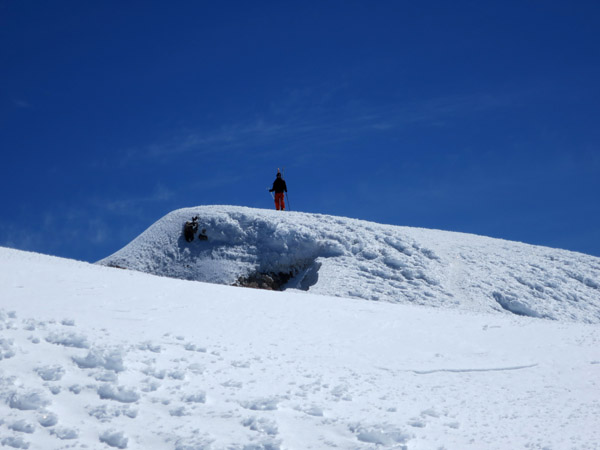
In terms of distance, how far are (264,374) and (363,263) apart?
10.8m

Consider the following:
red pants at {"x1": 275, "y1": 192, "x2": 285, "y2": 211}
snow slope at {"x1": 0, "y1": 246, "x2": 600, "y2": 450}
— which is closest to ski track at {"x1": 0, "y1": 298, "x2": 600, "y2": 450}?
snow slope at {"x1": 0, "y1": 246, "x2": 600, "y2": 450}

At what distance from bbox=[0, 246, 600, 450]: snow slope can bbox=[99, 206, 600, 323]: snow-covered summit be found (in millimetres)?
5738

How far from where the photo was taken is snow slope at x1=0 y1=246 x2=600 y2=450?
5.51 meters

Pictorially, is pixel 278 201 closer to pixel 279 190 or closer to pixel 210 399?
pixel 279 190

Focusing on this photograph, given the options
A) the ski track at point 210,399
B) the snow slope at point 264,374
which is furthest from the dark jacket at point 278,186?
the ski track at point 210,399

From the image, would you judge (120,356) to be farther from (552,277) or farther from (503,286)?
(552,277)

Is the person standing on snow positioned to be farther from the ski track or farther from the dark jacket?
the ski track

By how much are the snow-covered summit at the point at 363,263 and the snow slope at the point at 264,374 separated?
5.74m

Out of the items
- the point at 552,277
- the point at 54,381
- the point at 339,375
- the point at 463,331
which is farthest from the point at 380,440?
the point at 552,277

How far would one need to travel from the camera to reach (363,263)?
Result: 57.2ft

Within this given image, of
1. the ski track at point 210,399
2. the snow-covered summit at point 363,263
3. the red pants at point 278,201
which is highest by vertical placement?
the red pants at point 278,201

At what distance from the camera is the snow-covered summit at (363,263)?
54.5 feet

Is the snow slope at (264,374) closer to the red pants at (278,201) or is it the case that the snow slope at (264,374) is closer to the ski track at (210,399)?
the ski track at (210,399)

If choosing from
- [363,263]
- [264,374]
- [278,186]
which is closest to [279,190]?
[278,186]
